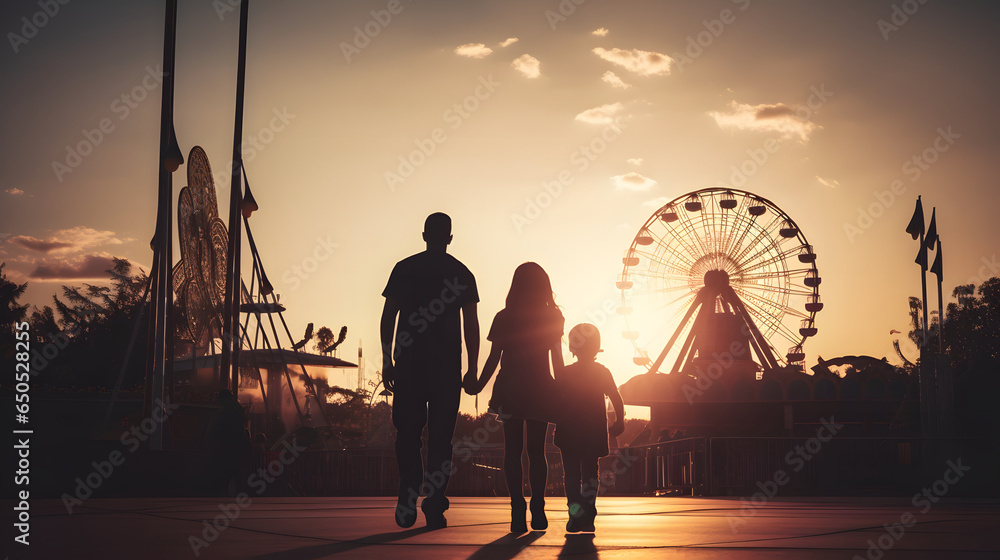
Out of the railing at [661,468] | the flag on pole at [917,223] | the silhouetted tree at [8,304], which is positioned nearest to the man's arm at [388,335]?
the railing at [661,468]

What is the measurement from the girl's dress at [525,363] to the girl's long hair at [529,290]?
0.15 ft

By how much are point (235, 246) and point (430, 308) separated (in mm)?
17985

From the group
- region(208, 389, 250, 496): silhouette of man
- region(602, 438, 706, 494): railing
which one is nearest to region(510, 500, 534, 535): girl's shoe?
region(208, 389, 250, 496): silhouette of man

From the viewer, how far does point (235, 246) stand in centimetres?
2291

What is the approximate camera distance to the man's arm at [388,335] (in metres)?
5.89

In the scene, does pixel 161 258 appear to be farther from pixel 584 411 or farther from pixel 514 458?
pixel 514 458

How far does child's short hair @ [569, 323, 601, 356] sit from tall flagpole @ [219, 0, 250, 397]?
16.5 meters

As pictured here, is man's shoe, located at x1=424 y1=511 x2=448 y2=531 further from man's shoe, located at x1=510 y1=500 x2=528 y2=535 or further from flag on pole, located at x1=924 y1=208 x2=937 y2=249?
flag on pole, located at x1=924 y1=208 x2=937 y2=249

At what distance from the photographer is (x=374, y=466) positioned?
21047 millimetres

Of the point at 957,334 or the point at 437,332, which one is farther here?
the point at 957,334

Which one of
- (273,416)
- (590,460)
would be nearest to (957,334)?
(273,416)

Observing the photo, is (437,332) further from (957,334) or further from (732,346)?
(957,334)

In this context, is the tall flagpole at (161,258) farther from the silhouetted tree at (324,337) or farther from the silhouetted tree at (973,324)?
the silhouetted tree at (324,337)

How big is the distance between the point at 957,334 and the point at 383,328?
3119 inches
